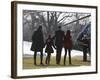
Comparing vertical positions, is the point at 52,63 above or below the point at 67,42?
below

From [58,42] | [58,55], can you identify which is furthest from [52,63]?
[58,42]

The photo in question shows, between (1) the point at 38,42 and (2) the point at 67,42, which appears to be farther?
(2) the point at 67,42

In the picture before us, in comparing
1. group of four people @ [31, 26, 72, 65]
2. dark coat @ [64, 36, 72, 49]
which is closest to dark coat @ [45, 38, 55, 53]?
group of four people @ [31, 26, 72, 65]

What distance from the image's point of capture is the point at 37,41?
204cm

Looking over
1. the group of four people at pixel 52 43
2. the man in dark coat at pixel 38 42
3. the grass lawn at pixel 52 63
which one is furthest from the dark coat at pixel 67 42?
the man in dark coat at pixel 38 42

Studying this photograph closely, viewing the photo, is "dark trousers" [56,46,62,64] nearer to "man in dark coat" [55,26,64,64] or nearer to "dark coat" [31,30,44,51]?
"man in dark coat" [55,26,64,64]

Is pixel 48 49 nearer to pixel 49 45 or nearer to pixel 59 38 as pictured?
pixel 49 45

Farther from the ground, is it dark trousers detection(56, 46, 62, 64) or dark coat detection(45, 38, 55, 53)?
dark coat detection(45, 38, 55, 53)

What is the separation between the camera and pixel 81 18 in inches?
87.0

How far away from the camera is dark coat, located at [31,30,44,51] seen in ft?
6.64

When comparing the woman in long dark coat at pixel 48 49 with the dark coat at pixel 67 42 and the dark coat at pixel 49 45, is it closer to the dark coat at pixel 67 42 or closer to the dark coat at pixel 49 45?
the dark coat at pixel 49 45

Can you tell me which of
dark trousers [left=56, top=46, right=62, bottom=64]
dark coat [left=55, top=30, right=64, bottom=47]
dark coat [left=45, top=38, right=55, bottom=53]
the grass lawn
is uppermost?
dark coat [left=55, top=30, right=64, bottom=47]

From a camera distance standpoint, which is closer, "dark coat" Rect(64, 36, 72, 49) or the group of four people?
the group of four people

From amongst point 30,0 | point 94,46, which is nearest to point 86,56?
point 94,46
